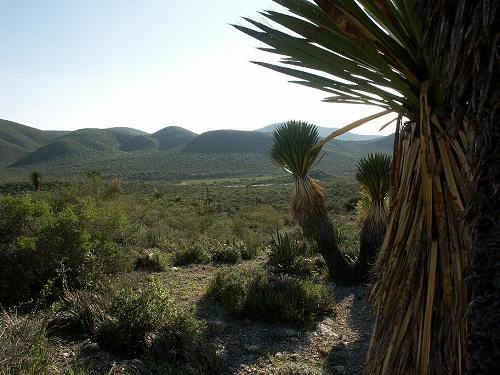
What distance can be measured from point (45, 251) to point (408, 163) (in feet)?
19.3

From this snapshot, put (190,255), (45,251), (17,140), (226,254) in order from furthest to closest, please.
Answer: (17,140) → (226,254) → (190,255) → (45,251)

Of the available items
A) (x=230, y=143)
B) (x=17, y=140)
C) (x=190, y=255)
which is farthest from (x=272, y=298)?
(x=17, y=140)

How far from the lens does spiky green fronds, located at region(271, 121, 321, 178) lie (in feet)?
24.3

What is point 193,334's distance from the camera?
4.52 metres

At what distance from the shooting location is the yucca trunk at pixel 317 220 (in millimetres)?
7578

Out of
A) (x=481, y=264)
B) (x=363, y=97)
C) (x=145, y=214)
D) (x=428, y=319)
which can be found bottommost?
(x=145, y=214)

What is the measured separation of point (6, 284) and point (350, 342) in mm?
5077

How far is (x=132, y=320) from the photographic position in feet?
15.3

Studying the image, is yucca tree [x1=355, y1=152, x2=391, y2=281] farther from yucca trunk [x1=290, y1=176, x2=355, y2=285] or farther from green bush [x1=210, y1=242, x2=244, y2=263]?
green bush [x1=210, y1=242, x2=244, y2=263]

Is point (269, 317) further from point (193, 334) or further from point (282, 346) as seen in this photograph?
point (193, 334)

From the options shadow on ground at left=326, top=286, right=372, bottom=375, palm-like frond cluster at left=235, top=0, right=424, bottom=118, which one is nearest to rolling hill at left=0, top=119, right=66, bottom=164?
shadow on ground at left=326, top=286, right=372, bottom=375

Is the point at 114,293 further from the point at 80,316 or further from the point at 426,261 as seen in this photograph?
the point at 426,261

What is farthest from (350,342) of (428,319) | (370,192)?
(428,319)

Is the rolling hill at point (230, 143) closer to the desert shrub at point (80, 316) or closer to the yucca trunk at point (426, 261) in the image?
the desert shrub at point (80, 316)
